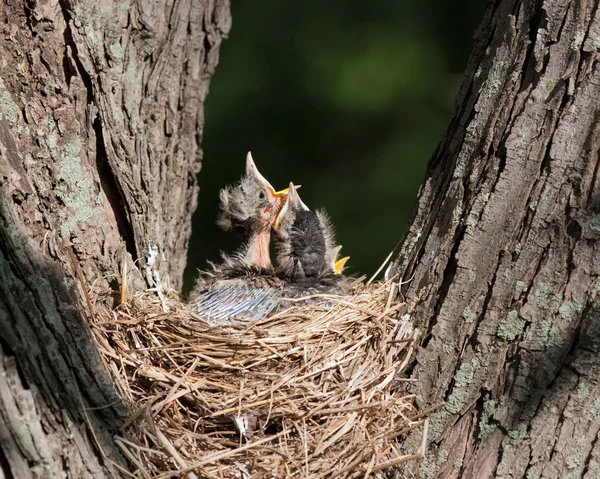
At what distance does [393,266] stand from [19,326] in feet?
3.91

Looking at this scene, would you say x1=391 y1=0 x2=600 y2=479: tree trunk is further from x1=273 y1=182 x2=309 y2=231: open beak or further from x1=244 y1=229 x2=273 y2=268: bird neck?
x1=244 y1=229 x2=273 y2=268: bird neck

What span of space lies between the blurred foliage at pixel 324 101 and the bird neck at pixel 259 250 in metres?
2.77

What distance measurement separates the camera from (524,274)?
188 cm

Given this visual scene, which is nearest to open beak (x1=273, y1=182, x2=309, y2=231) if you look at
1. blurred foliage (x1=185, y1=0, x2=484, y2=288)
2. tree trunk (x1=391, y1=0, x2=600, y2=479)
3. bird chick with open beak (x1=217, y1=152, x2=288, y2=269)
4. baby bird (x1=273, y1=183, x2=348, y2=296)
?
baby bird (x1=273, y1=183, x2=348, y2=296)

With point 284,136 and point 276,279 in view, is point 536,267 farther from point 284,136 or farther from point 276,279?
point 284,136

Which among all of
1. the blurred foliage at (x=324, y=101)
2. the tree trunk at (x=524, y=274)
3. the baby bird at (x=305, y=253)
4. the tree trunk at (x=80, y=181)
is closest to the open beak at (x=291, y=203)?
the baby bird at (x=305, y=253)

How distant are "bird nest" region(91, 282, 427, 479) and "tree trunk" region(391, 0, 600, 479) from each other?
15 cm

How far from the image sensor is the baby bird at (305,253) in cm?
296

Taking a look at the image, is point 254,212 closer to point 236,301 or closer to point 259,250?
point 259,250

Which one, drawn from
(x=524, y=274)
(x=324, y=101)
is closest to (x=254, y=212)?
(x=524, y=274)

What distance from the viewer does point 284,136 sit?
6.66 m

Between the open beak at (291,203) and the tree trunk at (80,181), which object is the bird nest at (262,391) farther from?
the open beak at (291,203)

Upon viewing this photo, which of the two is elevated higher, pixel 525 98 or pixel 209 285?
pixel 525 98

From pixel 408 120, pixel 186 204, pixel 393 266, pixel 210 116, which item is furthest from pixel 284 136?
pixel 393 266
